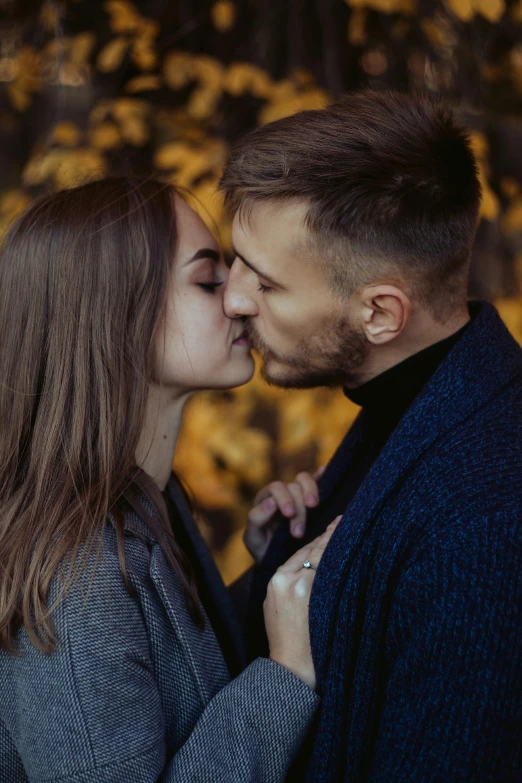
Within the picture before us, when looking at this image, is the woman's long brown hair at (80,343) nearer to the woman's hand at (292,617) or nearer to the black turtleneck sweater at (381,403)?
the woman's hand at (292,617)

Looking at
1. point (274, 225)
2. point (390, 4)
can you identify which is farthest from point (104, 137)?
point (274, 225)

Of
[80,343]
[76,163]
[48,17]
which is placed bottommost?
[80,343]

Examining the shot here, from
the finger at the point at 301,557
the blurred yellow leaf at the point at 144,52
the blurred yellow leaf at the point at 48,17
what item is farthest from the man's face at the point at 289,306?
the blurred yellow leaf at the point at 48,17

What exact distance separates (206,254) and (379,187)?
51 centimetres

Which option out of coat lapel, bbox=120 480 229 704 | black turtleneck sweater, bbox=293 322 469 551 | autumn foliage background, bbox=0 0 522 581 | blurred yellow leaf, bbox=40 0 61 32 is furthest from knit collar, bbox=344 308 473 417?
blurred yellow leaf, bbox=40 0 61 32

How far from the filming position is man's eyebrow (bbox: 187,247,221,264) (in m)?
1.87

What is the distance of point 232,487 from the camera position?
3.47 m

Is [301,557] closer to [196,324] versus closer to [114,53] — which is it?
[196,324]

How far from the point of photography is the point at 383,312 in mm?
1660

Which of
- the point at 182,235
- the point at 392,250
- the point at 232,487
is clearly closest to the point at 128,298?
the point at 182,235

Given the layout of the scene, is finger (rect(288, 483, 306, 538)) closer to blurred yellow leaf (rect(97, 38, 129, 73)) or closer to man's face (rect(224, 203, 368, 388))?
man's face (rect(224, 203, 368, 388))

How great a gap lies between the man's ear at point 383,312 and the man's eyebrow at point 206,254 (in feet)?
1.49

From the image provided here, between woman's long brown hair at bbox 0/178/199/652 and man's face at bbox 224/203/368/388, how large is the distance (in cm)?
19

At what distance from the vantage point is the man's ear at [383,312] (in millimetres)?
1628
